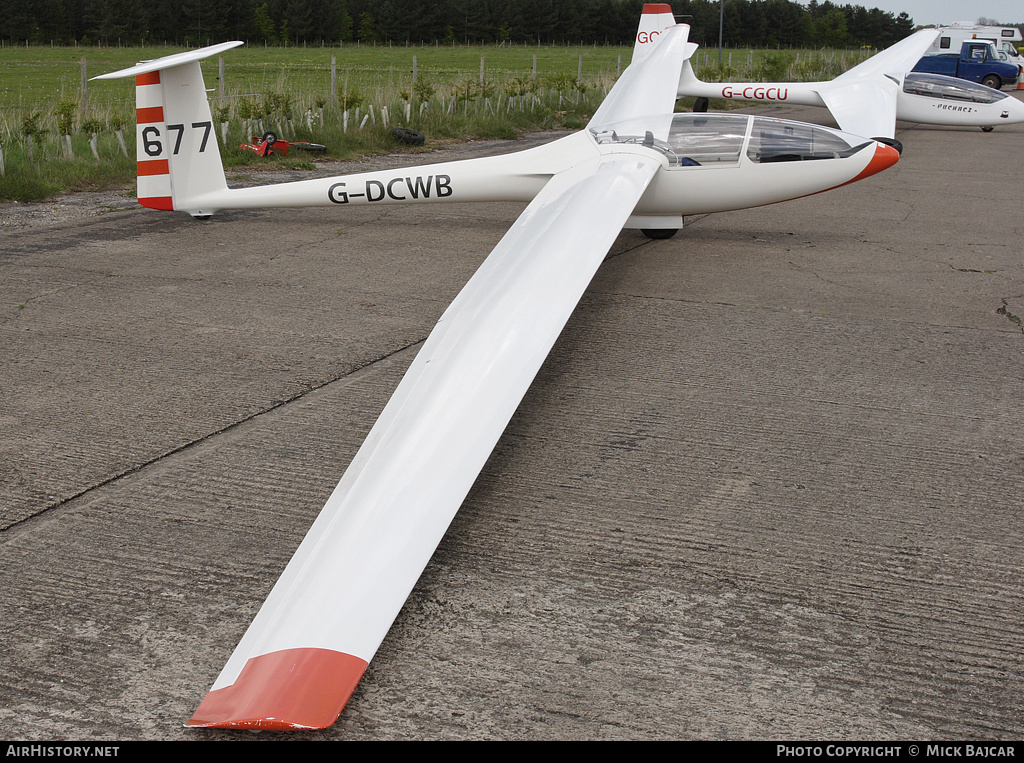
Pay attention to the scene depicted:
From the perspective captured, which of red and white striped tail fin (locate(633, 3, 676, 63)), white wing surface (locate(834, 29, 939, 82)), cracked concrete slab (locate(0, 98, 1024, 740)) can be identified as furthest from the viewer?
red and white striped tail fin (locate(633, 3, 676, 63))

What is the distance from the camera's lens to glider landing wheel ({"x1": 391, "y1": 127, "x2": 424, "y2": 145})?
1725cm

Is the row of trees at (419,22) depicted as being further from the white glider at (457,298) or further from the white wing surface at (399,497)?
the white wing surface at (399,497)

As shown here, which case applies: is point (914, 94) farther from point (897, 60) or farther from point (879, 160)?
point (879, 160)

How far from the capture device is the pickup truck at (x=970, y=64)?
3284 centimetres

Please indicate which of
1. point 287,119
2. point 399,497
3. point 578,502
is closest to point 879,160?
point 578,502

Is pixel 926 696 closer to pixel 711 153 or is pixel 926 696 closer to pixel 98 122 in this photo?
pixel 711 153

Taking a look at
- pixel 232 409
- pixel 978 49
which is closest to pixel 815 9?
pixel 978 49

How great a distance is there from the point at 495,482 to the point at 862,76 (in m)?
18.1

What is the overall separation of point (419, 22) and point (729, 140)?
10124 cm

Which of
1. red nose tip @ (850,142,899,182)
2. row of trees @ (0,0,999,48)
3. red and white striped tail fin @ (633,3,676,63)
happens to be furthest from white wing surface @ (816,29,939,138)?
row of trees @ (0,0,999,48)

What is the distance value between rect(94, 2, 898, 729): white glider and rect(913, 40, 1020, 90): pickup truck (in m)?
26.5

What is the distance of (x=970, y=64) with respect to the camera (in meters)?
32.9

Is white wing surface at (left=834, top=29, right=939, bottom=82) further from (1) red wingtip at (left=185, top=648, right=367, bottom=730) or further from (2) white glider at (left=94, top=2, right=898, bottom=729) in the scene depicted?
(1) red wingtip at (left=185, top=648, right=367, bottom=730)

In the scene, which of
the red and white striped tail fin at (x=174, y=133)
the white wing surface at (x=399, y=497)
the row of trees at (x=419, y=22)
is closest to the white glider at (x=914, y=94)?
the red and white striped tail fin at (x=174, y=133)
